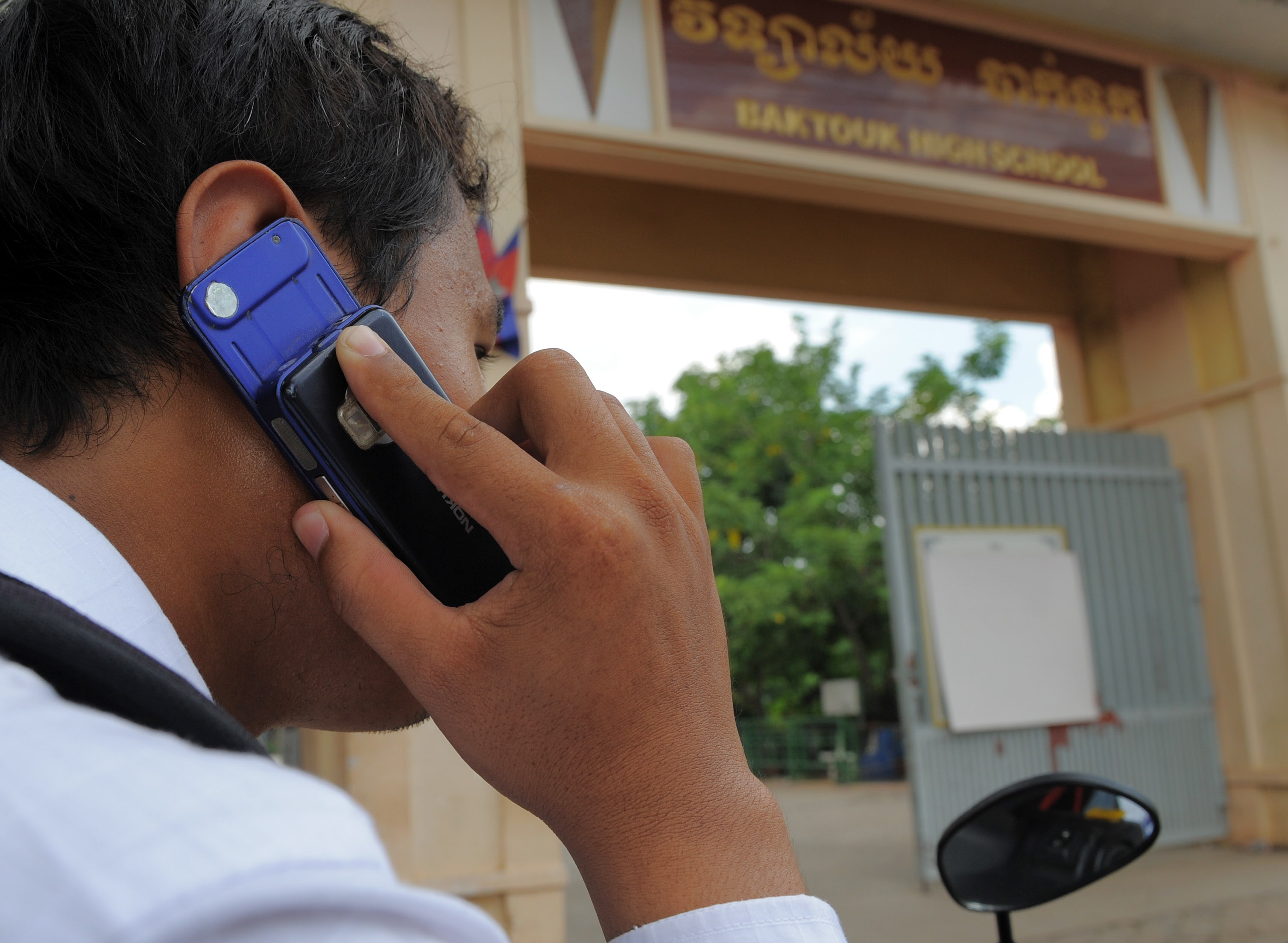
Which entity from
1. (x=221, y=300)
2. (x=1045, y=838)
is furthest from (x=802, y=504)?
(x=221, y=300)

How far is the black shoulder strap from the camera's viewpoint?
400mm

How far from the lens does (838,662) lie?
19.0 m

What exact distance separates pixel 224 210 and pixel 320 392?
17cm

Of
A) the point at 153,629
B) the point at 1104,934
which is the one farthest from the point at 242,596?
the point at 1104,934

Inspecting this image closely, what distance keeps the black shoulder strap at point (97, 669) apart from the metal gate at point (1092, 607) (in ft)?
15.2

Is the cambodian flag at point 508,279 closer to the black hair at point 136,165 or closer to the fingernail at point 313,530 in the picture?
the black hair at point 136,165

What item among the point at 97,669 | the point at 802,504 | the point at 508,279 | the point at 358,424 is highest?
the point at 802,504

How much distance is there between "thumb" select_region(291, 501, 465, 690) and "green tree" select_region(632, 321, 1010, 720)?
15497 millimetres

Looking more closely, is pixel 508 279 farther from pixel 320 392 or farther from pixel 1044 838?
pixel 320 392

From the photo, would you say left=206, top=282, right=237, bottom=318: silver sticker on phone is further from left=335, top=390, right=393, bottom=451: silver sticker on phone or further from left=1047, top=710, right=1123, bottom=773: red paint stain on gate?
left=1047, top=710, right=1123, bottom=773: red paint stain on gate

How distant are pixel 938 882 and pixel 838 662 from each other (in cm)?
1418

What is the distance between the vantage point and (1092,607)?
17.9 ft

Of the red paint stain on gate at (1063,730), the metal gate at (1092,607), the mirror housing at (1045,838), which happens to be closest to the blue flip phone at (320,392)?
the mirror housing at (1045,838)

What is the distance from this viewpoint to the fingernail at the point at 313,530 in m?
0.73
